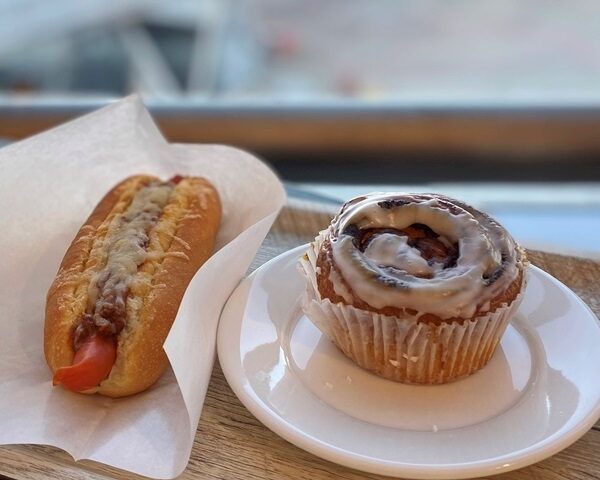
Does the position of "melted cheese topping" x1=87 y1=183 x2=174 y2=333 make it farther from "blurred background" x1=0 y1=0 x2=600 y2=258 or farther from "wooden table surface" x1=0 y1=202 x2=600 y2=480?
"blurred background" x1=0 y1=0 x2=600 y2=258

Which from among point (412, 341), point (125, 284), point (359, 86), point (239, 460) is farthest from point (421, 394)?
point (359, 86)

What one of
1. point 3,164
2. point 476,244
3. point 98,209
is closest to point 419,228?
point 476,244

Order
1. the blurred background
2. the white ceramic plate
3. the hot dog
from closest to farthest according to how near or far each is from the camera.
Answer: the white ceramic plate
the hot dog
the blurred background

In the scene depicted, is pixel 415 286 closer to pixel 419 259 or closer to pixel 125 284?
pixel 419 259

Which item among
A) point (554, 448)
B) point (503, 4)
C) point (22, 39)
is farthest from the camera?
point (503, 4)

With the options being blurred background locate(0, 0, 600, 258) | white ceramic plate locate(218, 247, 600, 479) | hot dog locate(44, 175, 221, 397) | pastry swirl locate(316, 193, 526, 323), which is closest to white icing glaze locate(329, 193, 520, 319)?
pastry swirl locate(316, 193, 526, 323)

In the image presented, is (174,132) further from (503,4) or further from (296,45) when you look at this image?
(503,4)
